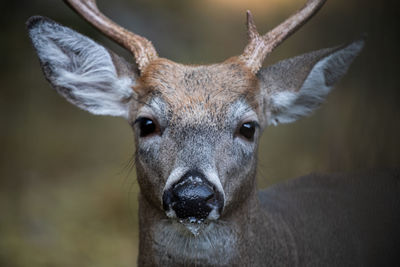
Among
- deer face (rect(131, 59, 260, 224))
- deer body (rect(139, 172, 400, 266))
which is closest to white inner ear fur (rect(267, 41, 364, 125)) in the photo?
deer face (rect(131, 59, 260, 224))

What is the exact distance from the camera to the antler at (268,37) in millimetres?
3537

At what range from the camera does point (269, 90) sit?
3623mm

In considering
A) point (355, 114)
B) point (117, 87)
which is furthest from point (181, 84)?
point (355, 114)

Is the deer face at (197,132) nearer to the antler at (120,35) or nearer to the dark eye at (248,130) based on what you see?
the dark eye at (248,130)

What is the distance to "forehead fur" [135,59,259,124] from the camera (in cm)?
311

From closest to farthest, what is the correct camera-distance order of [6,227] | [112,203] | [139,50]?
1. [139,50]
2. [6,227]
3. [112,203]

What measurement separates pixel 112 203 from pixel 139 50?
4.87 meters

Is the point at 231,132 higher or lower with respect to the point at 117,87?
lower

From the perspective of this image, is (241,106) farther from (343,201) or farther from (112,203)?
(112,203)

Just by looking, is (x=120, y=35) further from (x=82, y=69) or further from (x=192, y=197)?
(x=192, y=197)

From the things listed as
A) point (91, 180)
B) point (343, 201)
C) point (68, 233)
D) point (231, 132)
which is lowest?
point (68, 233)

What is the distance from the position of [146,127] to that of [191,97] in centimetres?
40

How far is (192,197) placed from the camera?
Answer: 2.59m

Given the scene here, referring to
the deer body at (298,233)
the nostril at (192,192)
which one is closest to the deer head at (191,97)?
the nostril at (192,192)
